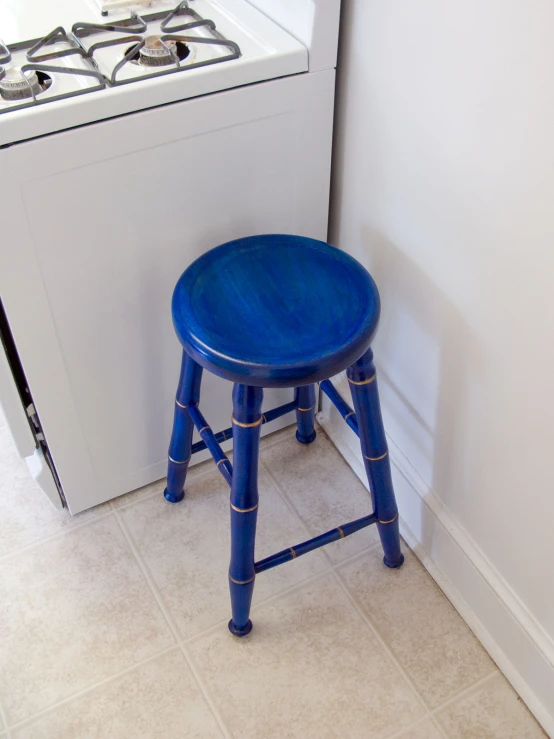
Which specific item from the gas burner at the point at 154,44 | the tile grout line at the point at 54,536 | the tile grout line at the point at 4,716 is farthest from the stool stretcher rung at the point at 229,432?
the gas burner at the point at 154,44

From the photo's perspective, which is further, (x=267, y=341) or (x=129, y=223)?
(x=129, y=223)

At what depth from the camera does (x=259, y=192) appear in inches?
51.9

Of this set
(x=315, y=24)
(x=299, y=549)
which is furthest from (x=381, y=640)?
(x=315, y=24)

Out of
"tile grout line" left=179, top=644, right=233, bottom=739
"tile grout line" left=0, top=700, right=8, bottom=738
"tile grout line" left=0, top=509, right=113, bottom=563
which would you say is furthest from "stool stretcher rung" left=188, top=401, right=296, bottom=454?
"tile grout line" left=0, top=700, right=8, bottom=738

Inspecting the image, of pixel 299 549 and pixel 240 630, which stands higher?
pixel 299 549

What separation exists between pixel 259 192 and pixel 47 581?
85 cm

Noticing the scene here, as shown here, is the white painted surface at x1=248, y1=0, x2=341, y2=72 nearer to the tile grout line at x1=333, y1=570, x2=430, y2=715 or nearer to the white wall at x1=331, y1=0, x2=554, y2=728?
the white wall at x1=331, y1=0, x2=554, y2=728

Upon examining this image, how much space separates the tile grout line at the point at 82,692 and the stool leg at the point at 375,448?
444 mm

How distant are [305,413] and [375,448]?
0.38 m

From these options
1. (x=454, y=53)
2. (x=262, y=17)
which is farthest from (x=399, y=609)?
(x=262, y=17)

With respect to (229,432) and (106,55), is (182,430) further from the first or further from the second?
(106,55)

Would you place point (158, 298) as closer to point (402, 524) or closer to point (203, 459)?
point (203, 459)

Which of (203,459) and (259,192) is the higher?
(259,192)

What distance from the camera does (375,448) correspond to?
4.22 ft
